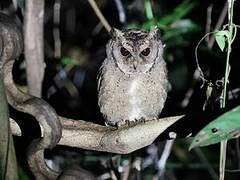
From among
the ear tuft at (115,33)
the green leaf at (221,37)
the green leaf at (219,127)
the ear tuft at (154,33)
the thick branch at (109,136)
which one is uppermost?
the ear tuft at (115,33)

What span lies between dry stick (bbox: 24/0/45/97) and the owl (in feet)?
1.65

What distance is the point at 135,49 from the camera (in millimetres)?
2742

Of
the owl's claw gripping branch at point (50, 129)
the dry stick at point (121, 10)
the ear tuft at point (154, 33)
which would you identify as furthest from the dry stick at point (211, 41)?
the owl's claw gripping branch at point (50, 129)

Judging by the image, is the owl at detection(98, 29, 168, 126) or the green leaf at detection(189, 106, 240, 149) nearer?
the green leaf at detection(189, 106, 240, 149)

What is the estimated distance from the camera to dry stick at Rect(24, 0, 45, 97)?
2.18 meters

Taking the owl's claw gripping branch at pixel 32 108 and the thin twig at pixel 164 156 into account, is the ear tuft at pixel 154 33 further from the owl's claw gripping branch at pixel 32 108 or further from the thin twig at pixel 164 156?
the owl's claw gripping branch at pixel 32 108

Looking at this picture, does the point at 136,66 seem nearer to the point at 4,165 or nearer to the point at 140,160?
the point at 140,160

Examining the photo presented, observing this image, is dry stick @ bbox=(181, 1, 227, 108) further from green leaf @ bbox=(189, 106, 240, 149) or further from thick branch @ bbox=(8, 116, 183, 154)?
green leaf @ bbox=(189, 106, 240, 149)

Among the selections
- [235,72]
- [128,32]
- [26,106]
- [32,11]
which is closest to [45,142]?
[26,106]

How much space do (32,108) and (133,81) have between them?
56.7 inches

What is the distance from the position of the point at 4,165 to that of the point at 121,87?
1.49 m

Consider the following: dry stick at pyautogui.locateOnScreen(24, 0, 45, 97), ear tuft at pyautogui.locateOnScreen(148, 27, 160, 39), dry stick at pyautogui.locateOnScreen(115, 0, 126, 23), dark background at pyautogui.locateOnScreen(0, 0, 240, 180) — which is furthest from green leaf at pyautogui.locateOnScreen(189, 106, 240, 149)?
dry stick at pyautogui.locateOnScreen(115, 0, 126, 23)

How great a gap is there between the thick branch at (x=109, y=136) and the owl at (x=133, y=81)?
1009mm

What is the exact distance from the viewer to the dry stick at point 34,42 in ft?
7.16
